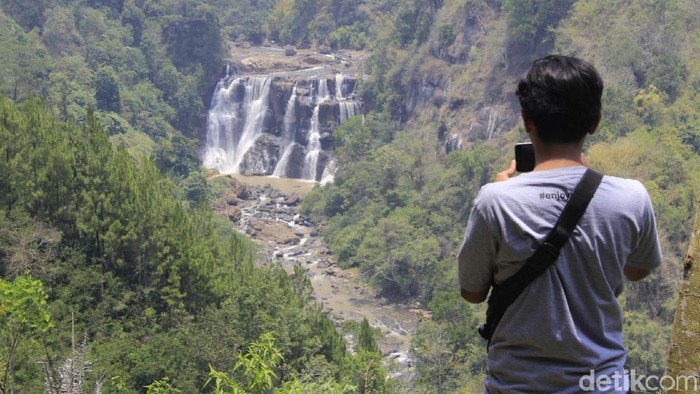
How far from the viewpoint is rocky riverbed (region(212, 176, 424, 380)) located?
23.0 m

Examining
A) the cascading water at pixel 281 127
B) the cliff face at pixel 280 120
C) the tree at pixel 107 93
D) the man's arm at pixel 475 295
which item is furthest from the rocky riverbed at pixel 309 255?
the man's arm at pixel 475 295

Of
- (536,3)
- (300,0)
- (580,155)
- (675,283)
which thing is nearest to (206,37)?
(300,0)

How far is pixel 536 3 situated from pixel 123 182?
793 inches

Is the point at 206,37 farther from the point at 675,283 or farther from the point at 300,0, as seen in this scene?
the point at 675,283

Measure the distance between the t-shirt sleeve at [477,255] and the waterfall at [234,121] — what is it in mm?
38160

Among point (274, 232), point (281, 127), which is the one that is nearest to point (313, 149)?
point (281, 127)

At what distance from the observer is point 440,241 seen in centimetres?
2719

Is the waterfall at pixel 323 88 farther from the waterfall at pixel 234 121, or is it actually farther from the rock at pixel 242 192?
the rock at pixel 242 192

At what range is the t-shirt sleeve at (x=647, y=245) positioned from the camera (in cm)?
228

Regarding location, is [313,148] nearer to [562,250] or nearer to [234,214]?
[234,214]

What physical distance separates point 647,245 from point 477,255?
49cm

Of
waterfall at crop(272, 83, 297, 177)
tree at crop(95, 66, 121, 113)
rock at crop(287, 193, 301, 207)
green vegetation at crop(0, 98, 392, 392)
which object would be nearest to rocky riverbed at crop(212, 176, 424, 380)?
rock at crop(287, 193, 301, 207)

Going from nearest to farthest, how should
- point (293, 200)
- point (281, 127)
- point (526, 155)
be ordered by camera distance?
point (526, 155) < point (293, 200) < point (281, 127)

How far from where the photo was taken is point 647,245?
2.33 meters
